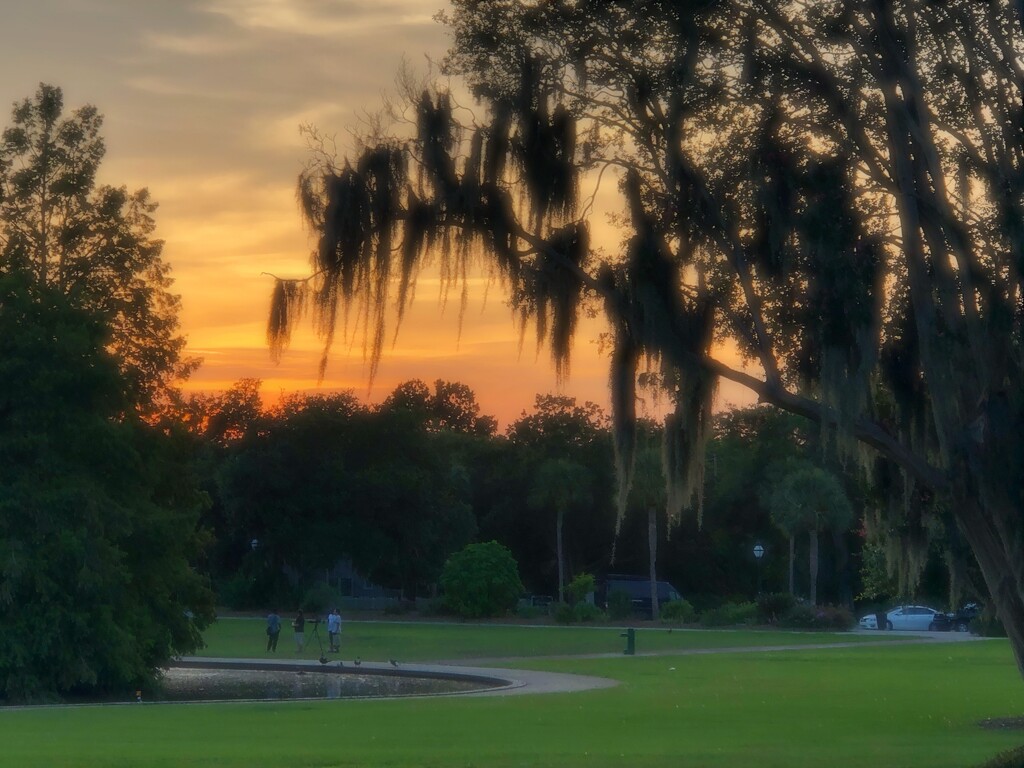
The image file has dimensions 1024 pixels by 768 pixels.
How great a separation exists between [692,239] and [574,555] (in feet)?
246

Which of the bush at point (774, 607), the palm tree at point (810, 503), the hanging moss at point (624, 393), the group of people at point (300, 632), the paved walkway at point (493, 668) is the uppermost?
the palm tree at point (810, 503)

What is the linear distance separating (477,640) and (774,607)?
61.2 feet

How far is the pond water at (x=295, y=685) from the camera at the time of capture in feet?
98.2

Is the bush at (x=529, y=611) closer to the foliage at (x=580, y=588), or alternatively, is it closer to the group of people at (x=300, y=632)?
the foliage at (x=580, y=588)

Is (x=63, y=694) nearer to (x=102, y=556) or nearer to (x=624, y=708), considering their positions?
(x=102, y=556)

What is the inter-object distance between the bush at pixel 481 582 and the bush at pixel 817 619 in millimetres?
13144

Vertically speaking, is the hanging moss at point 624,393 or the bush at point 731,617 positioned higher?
the hanging moss at point 624,393

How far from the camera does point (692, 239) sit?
14227 millimetres

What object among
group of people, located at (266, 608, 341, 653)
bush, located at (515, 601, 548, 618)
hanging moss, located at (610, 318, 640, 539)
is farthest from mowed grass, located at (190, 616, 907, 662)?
hanging moss, located at (610, 318, 640, 539)

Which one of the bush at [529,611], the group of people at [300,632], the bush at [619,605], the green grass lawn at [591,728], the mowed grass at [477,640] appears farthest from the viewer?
the bush at [529,611]

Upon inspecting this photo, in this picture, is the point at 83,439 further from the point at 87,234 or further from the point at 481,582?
the point at 481,582

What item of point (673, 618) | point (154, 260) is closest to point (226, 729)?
point (154, 260)

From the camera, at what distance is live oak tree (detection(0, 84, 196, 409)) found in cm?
3622

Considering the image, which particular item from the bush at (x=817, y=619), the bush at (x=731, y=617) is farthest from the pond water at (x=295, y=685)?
the bush at (x=731, y=617)
